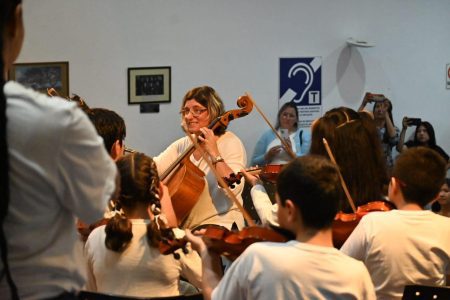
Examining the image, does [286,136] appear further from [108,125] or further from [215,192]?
[108,125]

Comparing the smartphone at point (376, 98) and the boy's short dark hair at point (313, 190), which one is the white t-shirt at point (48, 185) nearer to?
the boy's short dark hair at point (313, 190)

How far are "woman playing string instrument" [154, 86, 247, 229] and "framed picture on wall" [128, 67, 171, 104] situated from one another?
2.48 metres

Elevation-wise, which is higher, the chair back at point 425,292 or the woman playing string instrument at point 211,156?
the woman playing string instrument at point 211,156

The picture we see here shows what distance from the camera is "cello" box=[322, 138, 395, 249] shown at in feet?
7.72

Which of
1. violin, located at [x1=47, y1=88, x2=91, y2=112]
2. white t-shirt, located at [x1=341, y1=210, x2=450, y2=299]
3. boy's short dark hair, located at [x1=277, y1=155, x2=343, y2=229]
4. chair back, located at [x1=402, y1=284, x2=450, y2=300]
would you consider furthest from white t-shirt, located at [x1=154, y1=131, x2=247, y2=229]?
boy's short dark hair, located at [x1=277, y1=155, x2=343, y2=229]

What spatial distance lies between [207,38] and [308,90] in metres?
1.11

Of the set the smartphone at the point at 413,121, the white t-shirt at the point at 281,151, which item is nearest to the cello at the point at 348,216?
the white t-shirt at the point at 281,151

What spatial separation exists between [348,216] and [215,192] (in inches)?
48.9

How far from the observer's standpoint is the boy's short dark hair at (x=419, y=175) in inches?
89.5

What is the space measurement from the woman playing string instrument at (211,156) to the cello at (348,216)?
0.91 metres

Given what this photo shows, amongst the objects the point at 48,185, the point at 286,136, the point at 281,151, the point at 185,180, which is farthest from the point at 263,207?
the point at 286,136

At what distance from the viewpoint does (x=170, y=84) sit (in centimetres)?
631

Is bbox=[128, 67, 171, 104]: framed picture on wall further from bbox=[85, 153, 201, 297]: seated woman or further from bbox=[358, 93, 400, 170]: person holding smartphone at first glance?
bbox=[85, 153, 201, 297]: seated woman

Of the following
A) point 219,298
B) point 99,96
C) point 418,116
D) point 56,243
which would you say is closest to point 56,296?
point 56,243
